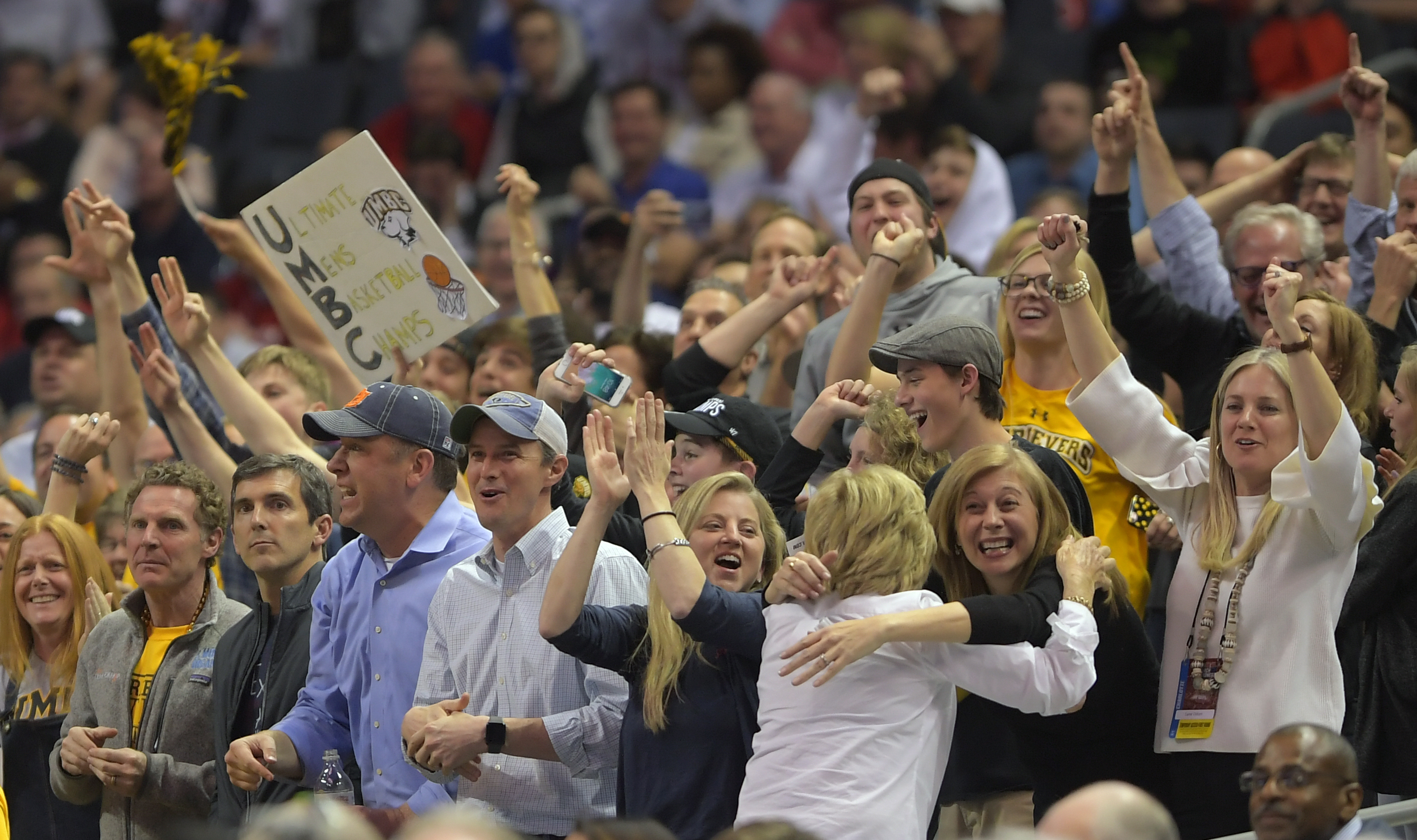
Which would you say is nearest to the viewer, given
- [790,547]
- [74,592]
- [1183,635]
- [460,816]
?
[460,816]

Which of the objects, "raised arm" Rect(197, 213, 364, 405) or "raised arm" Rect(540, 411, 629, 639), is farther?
"raised arm" Rect(197, 213, 364, 405)

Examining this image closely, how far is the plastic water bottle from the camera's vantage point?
527cm

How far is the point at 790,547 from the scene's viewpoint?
17.5ft

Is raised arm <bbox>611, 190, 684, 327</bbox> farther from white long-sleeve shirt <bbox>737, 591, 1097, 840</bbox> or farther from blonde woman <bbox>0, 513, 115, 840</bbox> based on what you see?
white long-sleeve shirt <bbox>737, 591, 1097, 840</bbox>

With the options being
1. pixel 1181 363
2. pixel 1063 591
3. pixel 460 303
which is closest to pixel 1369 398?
pixel 1181 363

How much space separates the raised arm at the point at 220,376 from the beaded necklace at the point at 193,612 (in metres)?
0.56

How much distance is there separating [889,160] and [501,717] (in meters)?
2.62

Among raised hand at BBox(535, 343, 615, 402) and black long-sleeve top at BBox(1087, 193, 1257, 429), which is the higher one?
black long-sleeve top at BBox(1087, 193, 1257, 429)

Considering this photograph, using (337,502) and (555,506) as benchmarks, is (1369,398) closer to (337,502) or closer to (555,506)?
(555,506)

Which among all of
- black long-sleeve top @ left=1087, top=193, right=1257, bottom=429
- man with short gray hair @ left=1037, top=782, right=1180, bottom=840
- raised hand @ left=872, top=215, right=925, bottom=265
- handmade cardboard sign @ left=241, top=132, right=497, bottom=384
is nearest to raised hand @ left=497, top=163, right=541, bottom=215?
handmade cardboard sign @ left=241, top=132, right=497, bottom=384

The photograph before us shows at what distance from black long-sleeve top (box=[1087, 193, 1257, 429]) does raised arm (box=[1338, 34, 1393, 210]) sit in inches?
30.8

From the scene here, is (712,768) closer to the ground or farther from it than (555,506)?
closer to the ground

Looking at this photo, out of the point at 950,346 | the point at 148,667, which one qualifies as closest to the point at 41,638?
the point at 148,667

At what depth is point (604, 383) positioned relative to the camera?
568cm
